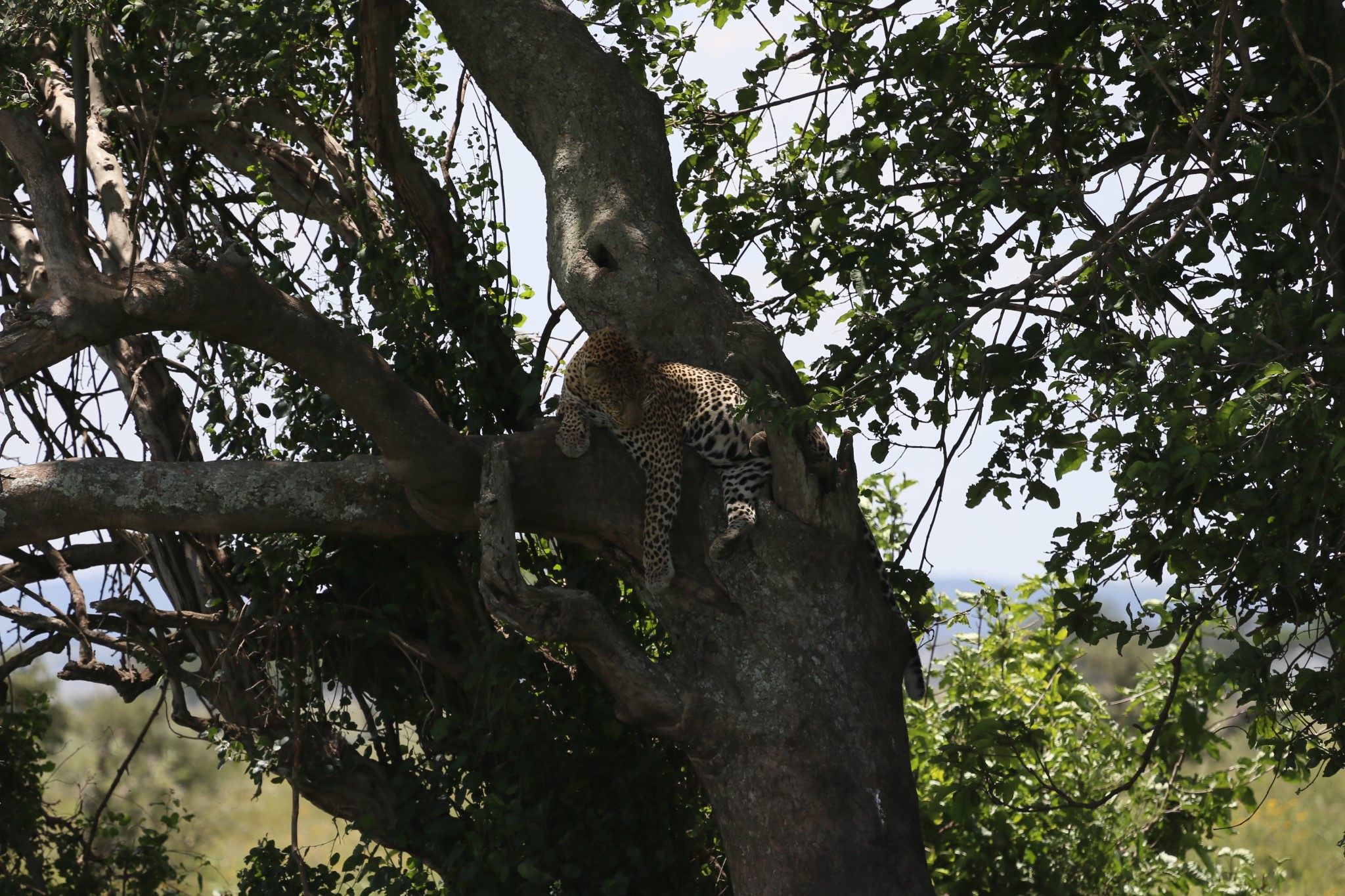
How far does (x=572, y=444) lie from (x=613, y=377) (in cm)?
35

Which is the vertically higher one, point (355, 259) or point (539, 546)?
point (355, 259)

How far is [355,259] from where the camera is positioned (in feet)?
18.6

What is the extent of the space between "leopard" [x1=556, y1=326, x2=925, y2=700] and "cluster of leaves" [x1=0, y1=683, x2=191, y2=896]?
3.51 m

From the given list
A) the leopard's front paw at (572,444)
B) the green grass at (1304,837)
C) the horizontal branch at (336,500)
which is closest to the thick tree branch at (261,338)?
the horizontal branch at (336,500)

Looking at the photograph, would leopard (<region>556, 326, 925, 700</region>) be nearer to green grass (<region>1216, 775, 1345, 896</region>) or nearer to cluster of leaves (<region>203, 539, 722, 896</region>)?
cluster of leaves (<region>203, 539, 722, 896</region>)

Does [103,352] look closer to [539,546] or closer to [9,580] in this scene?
[9,580]

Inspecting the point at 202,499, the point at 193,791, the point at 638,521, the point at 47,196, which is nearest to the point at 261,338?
the point at 202,499

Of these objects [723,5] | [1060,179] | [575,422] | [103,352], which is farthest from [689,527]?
[103,352]

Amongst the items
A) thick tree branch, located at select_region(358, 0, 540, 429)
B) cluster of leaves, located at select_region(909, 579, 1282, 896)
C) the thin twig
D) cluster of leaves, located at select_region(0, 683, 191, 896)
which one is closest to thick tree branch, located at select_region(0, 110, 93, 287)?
thick tree branch, located at select_region(358, 0, 540, 429)

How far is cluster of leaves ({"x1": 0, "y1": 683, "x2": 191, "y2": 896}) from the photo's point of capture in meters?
6.48

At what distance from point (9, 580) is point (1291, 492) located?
216 inches

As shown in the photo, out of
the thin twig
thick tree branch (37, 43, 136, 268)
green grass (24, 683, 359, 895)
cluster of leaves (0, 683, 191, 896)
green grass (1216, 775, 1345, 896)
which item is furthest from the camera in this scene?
green grass (24, 683, 359, 895)


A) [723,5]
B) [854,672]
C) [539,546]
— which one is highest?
[723,5]

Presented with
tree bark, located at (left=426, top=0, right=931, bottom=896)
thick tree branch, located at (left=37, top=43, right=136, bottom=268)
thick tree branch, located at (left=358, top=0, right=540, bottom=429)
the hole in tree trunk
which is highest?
thick tree branch, located at (left=37, top=43, right=136, bottom=268)
